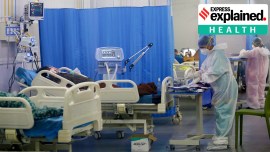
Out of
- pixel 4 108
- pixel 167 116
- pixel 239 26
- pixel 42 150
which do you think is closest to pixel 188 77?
pixel 167 116

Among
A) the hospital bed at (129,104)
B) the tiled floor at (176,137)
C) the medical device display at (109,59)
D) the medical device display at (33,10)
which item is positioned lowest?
the tiled floor at (176,137)

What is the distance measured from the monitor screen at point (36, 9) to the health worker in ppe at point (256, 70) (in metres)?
3.54

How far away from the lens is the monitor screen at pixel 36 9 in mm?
6211

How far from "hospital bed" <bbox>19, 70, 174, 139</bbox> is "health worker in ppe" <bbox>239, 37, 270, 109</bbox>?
8.61 ft

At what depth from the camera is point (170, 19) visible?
22.4 feet

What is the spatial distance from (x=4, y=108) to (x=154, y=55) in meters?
3.37

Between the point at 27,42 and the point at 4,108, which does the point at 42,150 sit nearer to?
the point at 4,108

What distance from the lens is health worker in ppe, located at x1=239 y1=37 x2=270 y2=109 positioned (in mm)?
7738

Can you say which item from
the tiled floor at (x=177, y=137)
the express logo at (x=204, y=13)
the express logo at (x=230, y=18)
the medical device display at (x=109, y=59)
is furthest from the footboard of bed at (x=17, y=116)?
the express logo at (x=204, y=13)

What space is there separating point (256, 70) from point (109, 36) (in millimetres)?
2629

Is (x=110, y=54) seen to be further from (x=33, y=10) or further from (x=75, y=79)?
(x=33, y=10)

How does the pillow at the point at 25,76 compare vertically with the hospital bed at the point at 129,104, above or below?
above

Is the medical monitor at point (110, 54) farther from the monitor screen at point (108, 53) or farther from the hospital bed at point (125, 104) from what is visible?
the hospital bed at point (125, 104)

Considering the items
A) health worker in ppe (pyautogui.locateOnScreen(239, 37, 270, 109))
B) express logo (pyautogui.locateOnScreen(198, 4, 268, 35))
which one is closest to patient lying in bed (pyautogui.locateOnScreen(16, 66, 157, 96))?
health worker in ppe (pyautogui.locateOnScreen(239, 37, 270, 109))
